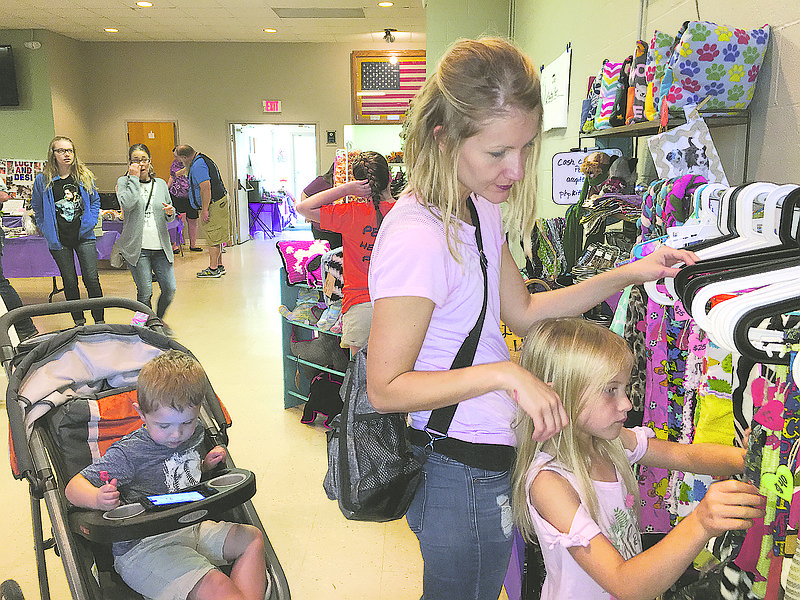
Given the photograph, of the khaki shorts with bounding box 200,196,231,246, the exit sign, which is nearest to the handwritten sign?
the khaki shorts with bounding box 200,196,231,246

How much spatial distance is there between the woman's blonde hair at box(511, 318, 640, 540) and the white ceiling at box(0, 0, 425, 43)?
8695mm

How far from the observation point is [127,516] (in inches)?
62.9

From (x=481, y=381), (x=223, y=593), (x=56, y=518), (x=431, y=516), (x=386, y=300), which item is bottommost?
(x=223, y=593)

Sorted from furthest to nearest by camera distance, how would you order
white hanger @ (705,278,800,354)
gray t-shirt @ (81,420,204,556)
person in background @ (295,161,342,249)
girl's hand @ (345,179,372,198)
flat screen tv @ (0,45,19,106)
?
flat screen tv @ (0,45,19,106)
person in background @ (295,161,342,249)
girl's hand @ (345,179,372,198)
gray t-shirt @ (81,420,204,556)
white hanger @ (705,278,800,354)

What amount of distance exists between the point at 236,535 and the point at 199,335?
437cm

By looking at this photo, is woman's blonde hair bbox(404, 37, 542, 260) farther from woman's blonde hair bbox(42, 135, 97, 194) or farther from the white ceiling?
the white ceiling

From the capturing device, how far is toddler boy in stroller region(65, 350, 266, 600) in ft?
5.65

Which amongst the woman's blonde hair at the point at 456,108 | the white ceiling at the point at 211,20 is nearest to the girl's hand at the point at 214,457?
the woman's blonde hair at the point at 456,108

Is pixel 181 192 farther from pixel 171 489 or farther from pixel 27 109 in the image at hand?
pixel 171 489

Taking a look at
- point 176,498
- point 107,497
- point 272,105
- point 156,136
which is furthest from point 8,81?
point 176,498

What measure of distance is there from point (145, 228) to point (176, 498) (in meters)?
4.18

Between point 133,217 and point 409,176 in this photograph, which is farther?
point 133,217

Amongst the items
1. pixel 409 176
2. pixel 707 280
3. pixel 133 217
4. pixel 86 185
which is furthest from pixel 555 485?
pixel 86 185

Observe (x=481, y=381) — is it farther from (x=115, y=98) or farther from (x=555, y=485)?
(x=115, y=98)
